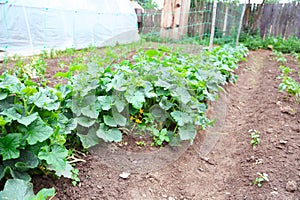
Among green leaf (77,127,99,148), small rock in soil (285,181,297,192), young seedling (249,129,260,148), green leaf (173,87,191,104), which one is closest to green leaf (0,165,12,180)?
green leaf (77,127,99,148)

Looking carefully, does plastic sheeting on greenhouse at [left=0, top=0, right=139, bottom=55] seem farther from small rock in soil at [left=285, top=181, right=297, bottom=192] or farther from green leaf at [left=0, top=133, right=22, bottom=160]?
small rock in soil at [left=285, top=181, right=297, bottom=192]

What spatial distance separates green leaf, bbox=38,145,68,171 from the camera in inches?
47.4

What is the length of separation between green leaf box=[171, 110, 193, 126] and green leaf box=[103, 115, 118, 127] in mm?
451

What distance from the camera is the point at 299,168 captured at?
1715 mm

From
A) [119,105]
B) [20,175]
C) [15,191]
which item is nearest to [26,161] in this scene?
[20,175]

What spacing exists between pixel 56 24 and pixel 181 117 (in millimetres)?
5331

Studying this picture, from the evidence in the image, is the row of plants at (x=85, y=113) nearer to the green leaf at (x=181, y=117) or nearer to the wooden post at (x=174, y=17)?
the green leaf at (x=181, y=117)

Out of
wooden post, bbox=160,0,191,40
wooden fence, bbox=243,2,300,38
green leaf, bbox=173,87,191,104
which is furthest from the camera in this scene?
wooden fence, bbox=243,2,300,38

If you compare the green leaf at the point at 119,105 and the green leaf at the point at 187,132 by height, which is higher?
the green leaf at the point at 119,105

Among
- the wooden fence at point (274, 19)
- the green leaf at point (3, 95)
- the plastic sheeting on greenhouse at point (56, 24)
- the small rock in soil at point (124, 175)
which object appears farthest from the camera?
the wooden fence at point (274, 19)

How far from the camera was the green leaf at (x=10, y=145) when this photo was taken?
3.77 ft

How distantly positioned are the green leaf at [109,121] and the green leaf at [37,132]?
0.52 meters

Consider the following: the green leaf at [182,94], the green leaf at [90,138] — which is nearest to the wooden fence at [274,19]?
the green leaf at [182,94]

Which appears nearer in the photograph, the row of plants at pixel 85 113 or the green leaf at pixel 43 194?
the green leaf at pixel 43 194
